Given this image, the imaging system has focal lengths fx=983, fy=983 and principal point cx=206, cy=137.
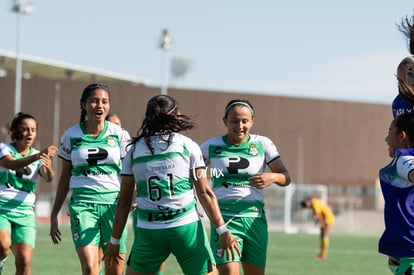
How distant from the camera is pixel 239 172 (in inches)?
410

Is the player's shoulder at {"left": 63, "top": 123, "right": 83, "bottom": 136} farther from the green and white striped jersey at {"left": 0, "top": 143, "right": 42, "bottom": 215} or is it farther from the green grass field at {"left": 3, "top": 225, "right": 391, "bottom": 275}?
the green grass field at {"left": 3, "top": 225, "right": 391, "bottom": 275}

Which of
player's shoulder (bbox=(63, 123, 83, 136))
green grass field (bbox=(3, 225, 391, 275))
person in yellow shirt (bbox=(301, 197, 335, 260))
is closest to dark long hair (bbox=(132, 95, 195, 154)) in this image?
player's shoulder (bbox=(63, 123, 83, 136))

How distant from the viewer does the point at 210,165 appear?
35.2 feet

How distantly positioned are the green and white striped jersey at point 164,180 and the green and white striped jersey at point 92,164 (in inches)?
99.0

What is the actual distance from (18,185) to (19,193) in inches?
3.9

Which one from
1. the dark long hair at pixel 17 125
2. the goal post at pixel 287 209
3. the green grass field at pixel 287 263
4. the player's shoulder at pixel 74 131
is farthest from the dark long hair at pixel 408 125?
the goal post at pixel 287 209

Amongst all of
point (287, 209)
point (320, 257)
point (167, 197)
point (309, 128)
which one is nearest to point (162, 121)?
point (167, 197)

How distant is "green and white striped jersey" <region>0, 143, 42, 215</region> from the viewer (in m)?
11.8

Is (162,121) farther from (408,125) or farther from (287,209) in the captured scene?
(287,209)

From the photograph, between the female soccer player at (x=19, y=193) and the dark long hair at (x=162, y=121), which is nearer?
the dark long hair at (x=162, y=121)

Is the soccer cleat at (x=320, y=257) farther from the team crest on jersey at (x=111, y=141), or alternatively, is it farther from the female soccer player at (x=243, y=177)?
the team crest on jersey at (x=111, y=141)

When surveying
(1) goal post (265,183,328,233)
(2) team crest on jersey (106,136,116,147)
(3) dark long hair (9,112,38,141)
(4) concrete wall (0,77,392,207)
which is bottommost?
(1) goal post (265,183,328,233)

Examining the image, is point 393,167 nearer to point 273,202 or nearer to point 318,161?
point 273,202

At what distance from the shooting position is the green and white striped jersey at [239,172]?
10383 millimetres
